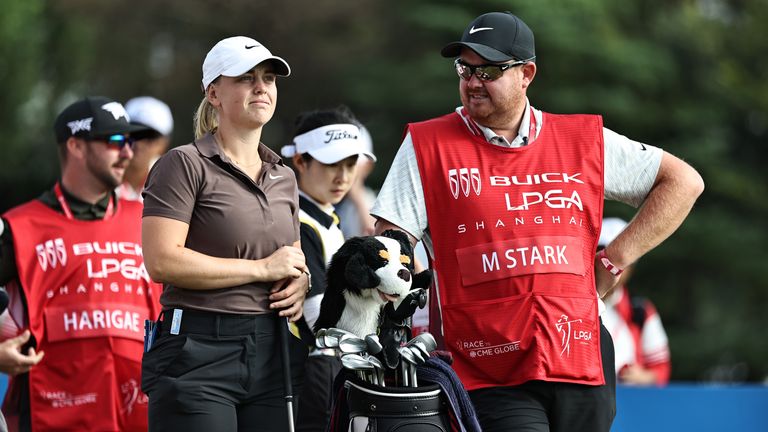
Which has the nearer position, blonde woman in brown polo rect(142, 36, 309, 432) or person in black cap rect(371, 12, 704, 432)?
blonde woman in brown polo rect(142, 36, 309, 432)

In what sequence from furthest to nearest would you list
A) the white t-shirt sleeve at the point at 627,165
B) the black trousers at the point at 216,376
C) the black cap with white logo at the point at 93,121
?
the black cap with white logo at the point at 93,121, the white t-shirt sleeve at the point at 627,165, the black trousers at the point at 216,376

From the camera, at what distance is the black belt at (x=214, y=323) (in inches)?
199

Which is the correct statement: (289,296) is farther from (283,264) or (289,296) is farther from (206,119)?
(206,119)

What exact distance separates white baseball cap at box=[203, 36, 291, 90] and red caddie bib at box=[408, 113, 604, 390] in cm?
75

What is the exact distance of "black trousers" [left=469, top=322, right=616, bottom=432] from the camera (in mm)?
5262

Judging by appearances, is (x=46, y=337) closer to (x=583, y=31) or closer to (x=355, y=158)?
(x=355, y=158)

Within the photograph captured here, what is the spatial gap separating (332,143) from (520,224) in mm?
1519

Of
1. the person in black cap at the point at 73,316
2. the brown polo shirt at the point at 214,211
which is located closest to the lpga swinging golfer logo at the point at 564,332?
the brown polo shirt at the point at 214,211

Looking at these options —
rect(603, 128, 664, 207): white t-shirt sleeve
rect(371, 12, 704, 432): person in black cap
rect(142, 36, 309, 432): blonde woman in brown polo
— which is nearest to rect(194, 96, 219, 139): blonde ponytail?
rect(142, 36, 309, 432): blonde woman in brown polo

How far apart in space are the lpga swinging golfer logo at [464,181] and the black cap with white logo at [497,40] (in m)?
0.45

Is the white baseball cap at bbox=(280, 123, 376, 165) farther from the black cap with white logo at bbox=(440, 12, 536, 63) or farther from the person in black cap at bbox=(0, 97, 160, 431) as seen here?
the black cap with white logo at bbox=(440, 12, 536, 63)

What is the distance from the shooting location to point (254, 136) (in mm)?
5309

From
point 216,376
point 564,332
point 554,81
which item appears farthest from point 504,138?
point 554,81

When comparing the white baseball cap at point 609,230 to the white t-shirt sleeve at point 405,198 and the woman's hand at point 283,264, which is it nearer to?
the white t-shirt sleeve at point 405,198
